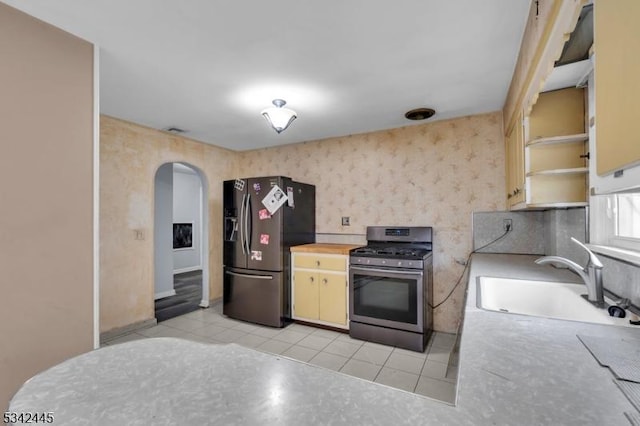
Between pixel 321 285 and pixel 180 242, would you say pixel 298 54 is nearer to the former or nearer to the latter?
pixel 321 285

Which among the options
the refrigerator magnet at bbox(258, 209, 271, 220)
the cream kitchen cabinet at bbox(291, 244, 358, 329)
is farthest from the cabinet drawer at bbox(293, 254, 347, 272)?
the refrigerator magnet at bbox(258, 209, 271, 220)

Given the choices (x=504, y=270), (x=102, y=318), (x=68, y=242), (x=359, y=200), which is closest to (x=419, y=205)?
(x=359, y=200)

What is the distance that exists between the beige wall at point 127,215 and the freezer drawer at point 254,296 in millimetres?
906

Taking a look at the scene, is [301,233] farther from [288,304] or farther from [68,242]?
[68,242]

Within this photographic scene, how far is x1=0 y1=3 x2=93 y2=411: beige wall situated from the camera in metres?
1.45

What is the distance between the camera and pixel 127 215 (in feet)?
10.7

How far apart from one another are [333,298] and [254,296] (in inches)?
38.8

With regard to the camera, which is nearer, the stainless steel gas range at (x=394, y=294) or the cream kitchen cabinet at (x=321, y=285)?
the stainless steel gas range at (x=394, y=294)

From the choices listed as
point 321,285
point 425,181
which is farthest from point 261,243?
point 425,181

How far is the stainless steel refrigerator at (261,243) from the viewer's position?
342cm

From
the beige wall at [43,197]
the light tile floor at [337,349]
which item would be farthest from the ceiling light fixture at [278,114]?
the light tile floor at [337,349]

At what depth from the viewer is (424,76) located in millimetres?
2221

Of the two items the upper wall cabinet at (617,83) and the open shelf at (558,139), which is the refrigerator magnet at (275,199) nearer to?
the open shelf at (558,139)

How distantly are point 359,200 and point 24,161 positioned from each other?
301 cm
